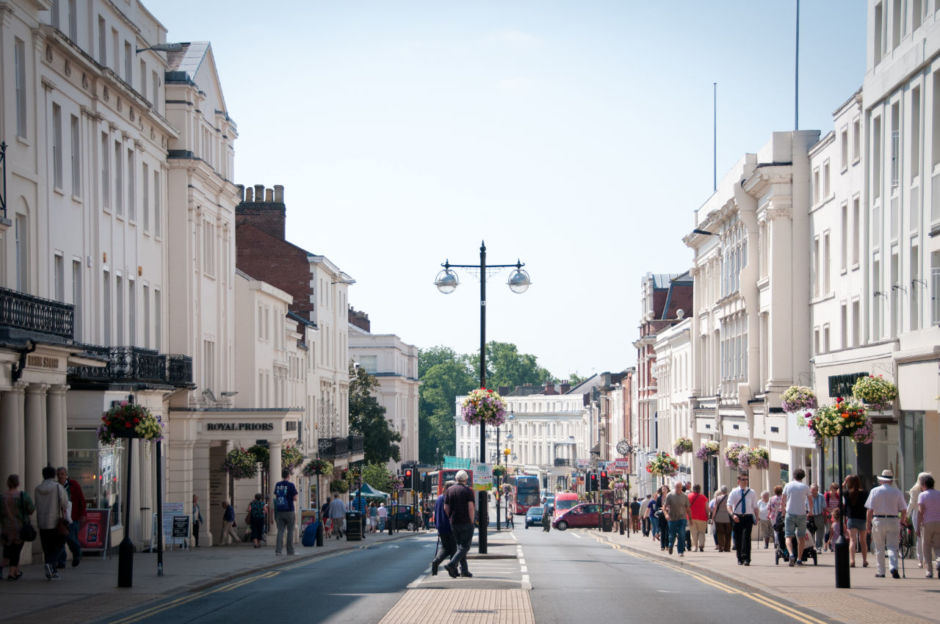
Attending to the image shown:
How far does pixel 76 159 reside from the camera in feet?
107

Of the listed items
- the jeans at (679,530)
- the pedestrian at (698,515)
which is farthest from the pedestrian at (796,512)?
the pedestrian at (698,515)

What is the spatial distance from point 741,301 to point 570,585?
32.3 meters

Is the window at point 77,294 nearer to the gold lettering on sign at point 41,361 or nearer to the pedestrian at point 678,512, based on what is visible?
the gold lettering on sign at point 41,361

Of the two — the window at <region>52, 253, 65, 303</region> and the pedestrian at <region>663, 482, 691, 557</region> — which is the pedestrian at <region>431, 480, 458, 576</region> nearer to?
the pedestrian at <region>663, 482, 691, 557</region>

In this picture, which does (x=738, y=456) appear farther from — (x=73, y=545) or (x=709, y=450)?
(x=73, y=545)

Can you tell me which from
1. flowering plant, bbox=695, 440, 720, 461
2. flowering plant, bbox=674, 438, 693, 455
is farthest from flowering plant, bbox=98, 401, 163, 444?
flowering plant, bbox=674, 438, 693, 455

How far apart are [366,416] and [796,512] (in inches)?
2655

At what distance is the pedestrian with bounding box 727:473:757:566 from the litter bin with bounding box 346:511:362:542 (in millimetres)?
23618

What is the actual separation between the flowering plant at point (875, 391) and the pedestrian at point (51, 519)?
16.1 m

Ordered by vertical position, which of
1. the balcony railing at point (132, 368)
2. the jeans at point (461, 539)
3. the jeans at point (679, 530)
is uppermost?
the balcony railing at point (132, 368)

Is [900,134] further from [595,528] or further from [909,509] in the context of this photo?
[595,528]

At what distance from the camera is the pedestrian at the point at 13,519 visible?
21.6 metres

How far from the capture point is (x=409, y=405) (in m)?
124

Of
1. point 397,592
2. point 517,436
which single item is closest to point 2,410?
point 397,592
